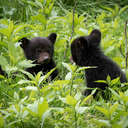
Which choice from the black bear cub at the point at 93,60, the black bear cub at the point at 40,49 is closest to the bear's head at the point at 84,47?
the black bear cub at the point at 93,60

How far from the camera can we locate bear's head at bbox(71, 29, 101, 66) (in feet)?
14.7

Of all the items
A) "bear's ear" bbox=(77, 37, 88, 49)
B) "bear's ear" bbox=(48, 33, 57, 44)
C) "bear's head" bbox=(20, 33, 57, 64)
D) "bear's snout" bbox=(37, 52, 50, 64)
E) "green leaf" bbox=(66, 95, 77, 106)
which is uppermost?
"green leaf" bbox=(66, 95, 77, 106)

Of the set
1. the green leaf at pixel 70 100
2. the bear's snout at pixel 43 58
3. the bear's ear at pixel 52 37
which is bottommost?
the bear's snout at pixel 43 58

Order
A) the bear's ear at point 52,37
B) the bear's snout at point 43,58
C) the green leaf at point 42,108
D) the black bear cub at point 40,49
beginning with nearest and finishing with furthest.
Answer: the green leaf at point 42,108, the bear's snout at point 43,58, the black bear cub at point 40,49, the bear's ear at point 52,37

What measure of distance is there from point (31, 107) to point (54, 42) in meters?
3.58

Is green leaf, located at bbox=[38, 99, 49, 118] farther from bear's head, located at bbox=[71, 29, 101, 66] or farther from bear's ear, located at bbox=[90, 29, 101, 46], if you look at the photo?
bear's ear, located at bbox=[90, 29, 101, 46]

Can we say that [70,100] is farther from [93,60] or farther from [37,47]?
[37,47]

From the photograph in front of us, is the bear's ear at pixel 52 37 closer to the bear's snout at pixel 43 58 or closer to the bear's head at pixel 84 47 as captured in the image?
the bear's snout at pixel 43 58

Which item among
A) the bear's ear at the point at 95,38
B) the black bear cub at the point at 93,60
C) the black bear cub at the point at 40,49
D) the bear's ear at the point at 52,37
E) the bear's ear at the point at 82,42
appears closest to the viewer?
the black bear cub at the point at 93,60

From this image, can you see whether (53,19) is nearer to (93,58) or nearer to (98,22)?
(98,22)

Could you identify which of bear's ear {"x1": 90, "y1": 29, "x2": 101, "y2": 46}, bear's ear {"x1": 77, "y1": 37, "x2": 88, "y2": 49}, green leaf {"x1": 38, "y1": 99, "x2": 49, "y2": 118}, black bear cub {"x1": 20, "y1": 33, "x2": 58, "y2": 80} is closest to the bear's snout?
black bear cub {"x1": 20, "y1": 33, "x2": 58, "y2": 80}

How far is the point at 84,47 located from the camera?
451 cm

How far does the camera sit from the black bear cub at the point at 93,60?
4.10 meters

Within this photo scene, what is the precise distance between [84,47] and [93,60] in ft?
1.05
